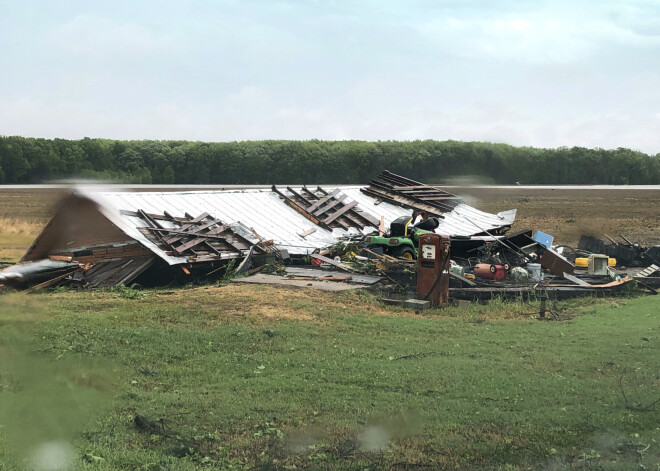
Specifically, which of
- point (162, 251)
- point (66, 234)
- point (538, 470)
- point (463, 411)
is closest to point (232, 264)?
point (162, 251)

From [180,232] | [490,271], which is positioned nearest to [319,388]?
[490,271]

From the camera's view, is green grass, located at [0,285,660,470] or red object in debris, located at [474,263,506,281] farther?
red object in debris, located at [474,263,506,281]

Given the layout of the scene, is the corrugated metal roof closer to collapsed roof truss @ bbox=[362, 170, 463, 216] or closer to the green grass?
collapsed roof truss @ bbox=[362, 170, 463, 216]

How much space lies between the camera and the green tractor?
2327 centimetres

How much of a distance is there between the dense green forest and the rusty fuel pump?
733 centimetres

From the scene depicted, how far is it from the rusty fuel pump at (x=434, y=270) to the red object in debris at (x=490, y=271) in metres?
3.24

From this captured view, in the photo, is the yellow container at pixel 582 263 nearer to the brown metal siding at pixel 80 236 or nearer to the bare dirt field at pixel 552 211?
the bare dirt field at pixel 552 211

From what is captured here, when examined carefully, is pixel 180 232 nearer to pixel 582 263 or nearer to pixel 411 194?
pixel 582 263

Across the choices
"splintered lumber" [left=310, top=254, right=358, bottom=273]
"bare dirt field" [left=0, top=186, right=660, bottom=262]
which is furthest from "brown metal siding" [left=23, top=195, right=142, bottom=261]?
"splintered lumber" [left=310, top=254, right=358, bottom=273]

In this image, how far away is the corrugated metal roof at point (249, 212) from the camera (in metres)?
21.1

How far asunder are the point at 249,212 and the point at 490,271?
411 inches

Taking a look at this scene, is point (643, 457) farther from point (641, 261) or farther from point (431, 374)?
point (641, 261)

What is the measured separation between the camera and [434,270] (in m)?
17.0

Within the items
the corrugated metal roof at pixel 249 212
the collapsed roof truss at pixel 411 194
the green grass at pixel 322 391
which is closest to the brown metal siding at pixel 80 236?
the corrugated metal roof at pixel 249 212
